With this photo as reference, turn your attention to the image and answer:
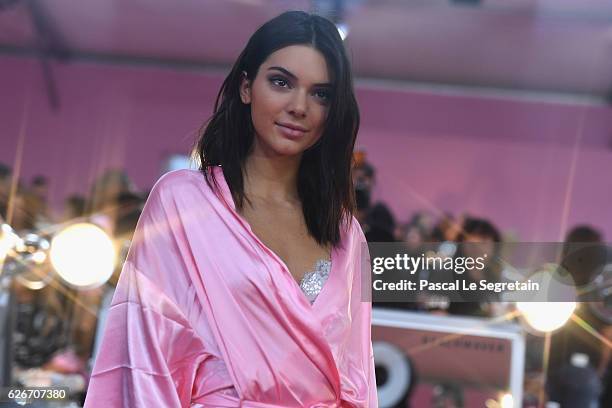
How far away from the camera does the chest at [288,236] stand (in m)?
1.46

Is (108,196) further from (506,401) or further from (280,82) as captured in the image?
(280,82)

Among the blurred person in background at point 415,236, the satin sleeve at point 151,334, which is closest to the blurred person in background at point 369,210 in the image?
the blurred person in background at point 415,236

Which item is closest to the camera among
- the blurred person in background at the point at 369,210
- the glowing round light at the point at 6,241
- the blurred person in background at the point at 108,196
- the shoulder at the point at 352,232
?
the shoulder at the point at 352,232

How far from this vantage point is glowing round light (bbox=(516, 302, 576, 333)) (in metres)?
2.86

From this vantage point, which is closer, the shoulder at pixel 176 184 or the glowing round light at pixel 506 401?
the shoulder at pixel 176 184

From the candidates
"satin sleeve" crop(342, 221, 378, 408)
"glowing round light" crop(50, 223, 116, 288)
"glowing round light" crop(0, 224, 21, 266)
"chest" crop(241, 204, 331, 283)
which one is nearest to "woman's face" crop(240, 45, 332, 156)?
"chest" crop(241, 204, 331, 283)

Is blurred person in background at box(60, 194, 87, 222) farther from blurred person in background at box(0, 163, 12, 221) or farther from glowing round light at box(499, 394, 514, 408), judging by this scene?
glowing round light at box(499, 394, 514, 408)

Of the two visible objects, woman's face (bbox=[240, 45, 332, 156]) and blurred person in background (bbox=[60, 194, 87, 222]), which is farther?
blurred person in background (bbox=[60, 194, 87, 222])

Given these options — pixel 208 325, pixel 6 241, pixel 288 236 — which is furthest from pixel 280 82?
pixel 6 241

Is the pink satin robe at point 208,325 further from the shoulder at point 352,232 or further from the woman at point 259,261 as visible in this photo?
the shoulder at point 352,232

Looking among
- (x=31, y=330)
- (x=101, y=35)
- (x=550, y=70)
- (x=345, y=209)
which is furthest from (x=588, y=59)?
(x=345, y=209)

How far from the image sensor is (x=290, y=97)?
4.75 ft

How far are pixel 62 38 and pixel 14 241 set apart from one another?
152 inches

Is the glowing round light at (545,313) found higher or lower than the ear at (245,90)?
higher
